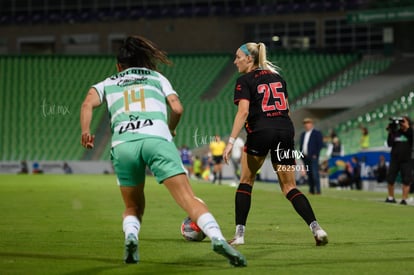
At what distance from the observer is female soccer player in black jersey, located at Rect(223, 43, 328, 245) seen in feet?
42.2

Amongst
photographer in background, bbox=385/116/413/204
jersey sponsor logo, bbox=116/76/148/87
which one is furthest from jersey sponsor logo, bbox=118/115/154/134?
photographer in background, bbox=385/116/413/204

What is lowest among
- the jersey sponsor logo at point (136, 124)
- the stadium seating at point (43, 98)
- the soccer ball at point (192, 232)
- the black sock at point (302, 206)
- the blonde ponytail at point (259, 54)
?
the soccer ball at point (192, 232)

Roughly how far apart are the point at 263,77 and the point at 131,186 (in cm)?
328

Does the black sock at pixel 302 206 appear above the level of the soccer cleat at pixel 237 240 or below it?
above

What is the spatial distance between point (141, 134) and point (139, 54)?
0.93m

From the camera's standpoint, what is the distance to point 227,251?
9.84m

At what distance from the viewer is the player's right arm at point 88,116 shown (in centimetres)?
987

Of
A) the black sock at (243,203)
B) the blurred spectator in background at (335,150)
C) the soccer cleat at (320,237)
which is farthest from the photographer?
the blurred spectator in background at (335,150)

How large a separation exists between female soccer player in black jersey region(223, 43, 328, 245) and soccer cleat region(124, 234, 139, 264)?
259 cm

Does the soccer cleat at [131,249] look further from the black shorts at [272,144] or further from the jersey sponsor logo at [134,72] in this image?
the black shorts at [272,144]

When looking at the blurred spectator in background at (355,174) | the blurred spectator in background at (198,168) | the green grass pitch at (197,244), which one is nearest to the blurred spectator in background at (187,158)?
the blurred spectator in background at (198,168)

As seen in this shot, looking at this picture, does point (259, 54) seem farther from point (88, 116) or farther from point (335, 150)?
point (335, 150)

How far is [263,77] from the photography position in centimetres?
1298

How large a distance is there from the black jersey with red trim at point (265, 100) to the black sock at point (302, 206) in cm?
83
